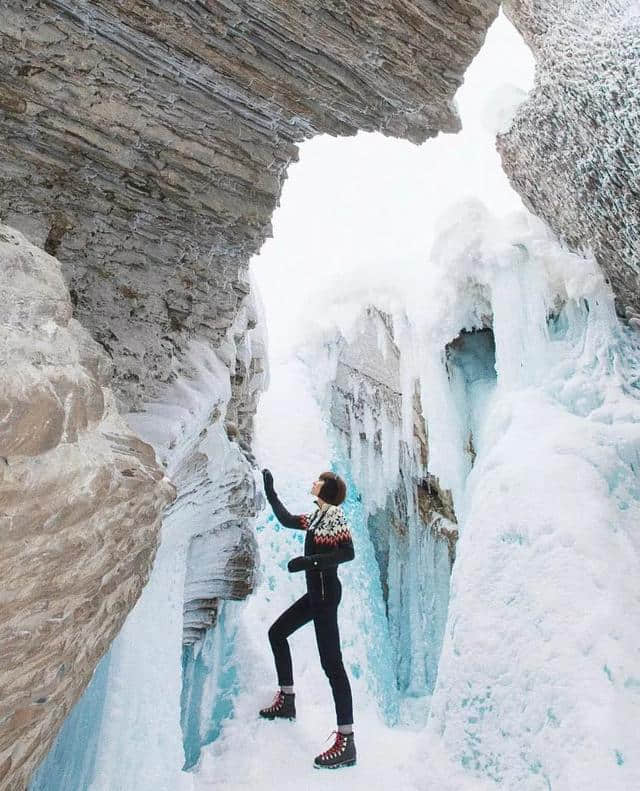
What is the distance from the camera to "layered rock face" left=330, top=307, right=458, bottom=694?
23.7 ft

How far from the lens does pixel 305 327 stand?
27.7ft

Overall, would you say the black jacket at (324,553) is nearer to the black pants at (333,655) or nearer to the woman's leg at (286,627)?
the black pants at (333,655)

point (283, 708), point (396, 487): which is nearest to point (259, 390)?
point (283, 708)

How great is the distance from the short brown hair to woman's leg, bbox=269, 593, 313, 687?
0.46 m

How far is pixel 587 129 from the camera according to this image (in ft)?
14.2

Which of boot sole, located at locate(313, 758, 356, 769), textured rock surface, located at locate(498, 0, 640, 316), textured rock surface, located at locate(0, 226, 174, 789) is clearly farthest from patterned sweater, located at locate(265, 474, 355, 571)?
textured rock surface, located at locate(498, 0, 640, 316)

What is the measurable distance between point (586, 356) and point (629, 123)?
5.63 ft

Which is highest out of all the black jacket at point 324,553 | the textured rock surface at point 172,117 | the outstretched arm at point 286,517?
the textured rock surface at point 172,117

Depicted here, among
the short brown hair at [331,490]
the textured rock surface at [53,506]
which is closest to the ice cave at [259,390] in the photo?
the textured rock surface at [53,506]

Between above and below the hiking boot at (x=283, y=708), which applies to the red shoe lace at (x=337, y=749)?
below

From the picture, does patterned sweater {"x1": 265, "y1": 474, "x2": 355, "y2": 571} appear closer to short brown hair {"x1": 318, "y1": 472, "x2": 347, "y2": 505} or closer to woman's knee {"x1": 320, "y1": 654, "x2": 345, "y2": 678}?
short brown hair {"x1": 318, "y1": 472, "x2": 347, "y2": 505}

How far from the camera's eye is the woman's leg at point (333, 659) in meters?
2.83

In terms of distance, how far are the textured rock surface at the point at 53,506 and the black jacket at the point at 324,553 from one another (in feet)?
3.94

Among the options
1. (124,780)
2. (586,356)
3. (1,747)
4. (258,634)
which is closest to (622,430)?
(586,356)
